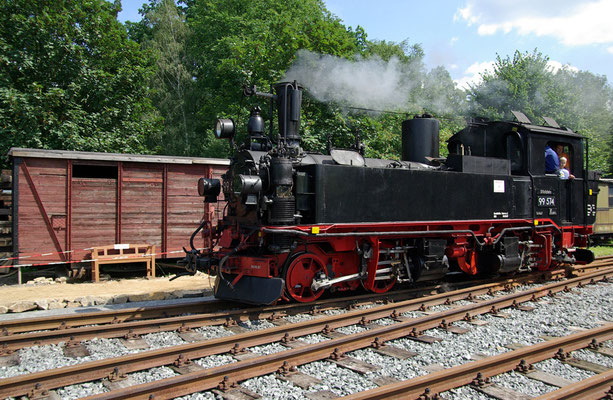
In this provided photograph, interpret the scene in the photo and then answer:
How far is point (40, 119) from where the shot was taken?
1545 centimetres

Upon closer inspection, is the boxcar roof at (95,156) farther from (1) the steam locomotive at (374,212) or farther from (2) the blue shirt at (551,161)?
(2) the blue shirt at (551,161)

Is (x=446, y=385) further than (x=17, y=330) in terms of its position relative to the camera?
No

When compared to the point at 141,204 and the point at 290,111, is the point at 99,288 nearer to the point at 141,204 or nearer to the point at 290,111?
the point at 141,204

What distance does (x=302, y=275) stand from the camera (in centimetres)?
699

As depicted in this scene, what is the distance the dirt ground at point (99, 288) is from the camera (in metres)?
8.38

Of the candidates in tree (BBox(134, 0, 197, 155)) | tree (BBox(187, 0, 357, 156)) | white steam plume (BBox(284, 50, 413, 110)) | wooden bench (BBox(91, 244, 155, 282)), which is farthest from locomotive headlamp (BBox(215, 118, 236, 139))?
tree (BBox(134, 0, 197, 155))

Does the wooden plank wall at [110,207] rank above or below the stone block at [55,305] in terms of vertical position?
above

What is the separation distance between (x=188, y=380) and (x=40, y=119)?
14.4 metres

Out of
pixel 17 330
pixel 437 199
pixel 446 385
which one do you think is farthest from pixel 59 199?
pixel 446 385

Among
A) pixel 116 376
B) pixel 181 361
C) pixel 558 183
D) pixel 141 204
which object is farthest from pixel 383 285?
pixel 141 204

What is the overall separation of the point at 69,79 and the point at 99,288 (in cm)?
1049

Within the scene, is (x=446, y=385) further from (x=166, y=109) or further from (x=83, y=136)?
(x=166, y=109)

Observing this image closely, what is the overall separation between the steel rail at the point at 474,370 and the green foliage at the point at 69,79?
1442 cm

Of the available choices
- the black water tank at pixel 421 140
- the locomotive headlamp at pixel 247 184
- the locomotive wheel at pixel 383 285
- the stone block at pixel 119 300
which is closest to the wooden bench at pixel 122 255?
the stone block at pixel 119 300
